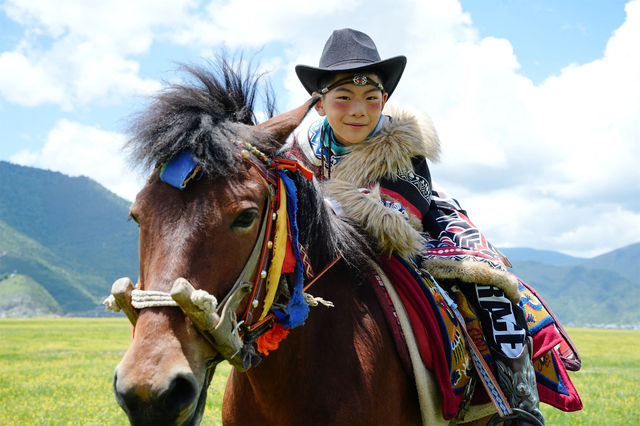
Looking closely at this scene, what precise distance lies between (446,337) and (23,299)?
157 meters

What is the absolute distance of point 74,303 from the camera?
543 ft

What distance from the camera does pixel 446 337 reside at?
321 centimetres

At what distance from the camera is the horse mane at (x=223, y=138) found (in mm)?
2500

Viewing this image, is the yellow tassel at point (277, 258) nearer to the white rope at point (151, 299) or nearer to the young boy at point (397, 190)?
the white rope at point (151, 299)

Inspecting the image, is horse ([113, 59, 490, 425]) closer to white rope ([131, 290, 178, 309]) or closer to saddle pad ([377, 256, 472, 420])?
white rope ([131, 290, 178, 309])

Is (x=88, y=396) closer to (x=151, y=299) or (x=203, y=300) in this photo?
(x=151, y=299)

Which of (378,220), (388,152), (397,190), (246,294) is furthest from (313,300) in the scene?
(388,152)

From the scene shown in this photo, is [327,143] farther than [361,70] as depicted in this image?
Yes

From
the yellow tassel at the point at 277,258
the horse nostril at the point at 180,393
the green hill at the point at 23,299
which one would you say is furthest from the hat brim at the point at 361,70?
the green hill at the point at 23,299

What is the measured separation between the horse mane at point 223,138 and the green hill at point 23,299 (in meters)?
142

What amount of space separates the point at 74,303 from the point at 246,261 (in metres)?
183

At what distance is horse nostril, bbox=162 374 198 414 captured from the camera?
199cm

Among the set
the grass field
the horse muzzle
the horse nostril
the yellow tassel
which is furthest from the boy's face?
the grass field

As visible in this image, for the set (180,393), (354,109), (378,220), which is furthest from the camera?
(354,109)
